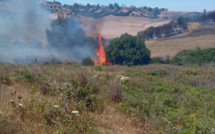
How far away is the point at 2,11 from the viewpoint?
20.6 m

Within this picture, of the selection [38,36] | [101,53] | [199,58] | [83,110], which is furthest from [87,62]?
[83,110]

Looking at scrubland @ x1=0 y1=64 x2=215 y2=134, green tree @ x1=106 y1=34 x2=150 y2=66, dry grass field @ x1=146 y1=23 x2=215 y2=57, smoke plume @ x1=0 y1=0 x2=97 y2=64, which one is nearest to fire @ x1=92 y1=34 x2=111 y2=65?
green tree @ x1=106 y1=34 x2=150 y2=66

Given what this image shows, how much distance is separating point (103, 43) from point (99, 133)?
24068 millimetres

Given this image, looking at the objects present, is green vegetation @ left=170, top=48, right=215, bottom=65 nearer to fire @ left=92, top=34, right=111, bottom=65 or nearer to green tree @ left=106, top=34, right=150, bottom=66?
green tree @ left=106, top=34, right=150, bottom=66

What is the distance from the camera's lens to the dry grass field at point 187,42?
3312 cm

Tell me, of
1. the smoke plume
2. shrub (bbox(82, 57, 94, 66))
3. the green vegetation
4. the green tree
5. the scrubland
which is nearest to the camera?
the scrubland

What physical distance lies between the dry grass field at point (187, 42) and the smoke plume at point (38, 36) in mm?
13740

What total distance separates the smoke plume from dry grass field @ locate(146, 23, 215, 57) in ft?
45.1

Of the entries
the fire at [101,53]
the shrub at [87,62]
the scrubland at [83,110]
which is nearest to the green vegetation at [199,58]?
the fire at [101,53]

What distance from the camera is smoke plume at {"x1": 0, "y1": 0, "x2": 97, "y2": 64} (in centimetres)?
1973

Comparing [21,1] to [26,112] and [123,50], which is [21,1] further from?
[26,112]

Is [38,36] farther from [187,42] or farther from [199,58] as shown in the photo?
[187,42]

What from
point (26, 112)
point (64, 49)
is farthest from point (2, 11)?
point (26, 112)

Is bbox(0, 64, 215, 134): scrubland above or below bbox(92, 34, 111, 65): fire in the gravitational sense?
above
